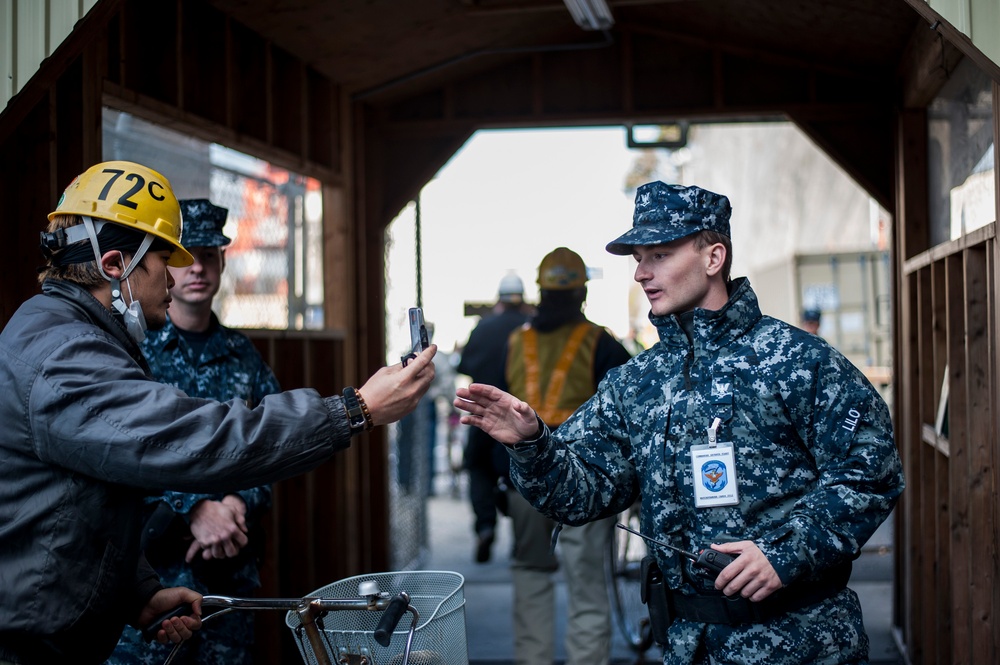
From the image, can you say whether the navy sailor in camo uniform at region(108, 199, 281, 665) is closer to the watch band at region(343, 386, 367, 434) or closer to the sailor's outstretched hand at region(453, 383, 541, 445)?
the sailor's outstretched hand at region(453, 383, 541, 445)

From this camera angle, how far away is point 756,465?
8.68ft

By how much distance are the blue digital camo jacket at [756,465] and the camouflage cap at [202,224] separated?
1778 millimetres

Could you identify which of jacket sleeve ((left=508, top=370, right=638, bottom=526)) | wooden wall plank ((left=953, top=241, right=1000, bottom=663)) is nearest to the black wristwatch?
jacket sleeve ((left=508, top=370, right=638, bottom=526))

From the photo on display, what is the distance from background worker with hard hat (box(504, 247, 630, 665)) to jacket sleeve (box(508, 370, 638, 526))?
2320mm

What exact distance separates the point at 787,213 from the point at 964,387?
29.4 m

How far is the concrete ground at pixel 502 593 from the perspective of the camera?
6.59 metres

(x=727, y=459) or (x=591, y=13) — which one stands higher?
(x=591, y=13)

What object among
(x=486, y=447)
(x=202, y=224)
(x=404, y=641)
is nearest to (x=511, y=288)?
(x=486, y=447)

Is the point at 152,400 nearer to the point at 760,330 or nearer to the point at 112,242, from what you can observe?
the point at 112,242

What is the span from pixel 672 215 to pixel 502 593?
19.8 ft

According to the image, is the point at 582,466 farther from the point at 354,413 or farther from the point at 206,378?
the point at 206,378

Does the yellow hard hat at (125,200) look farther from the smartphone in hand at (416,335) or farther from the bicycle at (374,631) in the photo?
the bicycle at (374,631)

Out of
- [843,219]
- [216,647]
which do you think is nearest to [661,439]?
[216,647]

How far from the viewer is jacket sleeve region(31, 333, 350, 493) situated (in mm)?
2164
